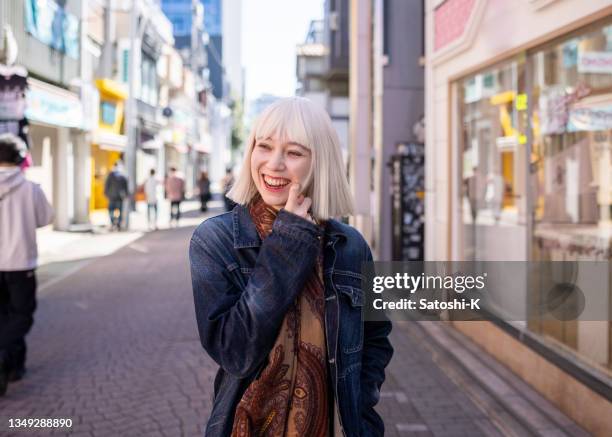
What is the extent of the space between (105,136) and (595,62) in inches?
762

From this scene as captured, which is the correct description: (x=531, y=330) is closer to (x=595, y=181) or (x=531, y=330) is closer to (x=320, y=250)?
(x=595, y=181)

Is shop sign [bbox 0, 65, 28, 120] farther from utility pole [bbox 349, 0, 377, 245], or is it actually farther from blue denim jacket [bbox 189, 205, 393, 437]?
blue denim jacket [bbox 189, 205, 393, 437]

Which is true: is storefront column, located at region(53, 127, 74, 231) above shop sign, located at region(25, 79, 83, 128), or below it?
below

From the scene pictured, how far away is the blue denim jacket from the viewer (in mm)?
1629

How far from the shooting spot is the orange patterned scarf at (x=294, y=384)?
1689mm

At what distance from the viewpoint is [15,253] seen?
195 inches

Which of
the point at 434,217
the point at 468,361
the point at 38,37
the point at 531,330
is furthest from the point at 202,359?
the point at 38,37

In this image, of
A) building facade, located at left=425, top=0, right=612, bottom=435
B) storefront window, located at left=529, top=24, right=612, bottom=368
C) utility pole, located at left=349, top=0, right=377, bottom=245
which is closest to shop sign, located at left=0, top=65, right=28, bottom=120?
utility pole, located at left=349, top=0, right=377, bottom=245

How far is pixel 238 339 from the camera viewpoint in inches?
64.2

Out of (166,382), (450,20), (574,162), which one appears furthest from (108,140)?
(574,162)

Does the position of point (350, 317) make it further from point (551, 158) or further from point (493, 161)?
point (493, 161)

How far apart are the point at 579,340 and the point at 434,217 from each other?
132 inches

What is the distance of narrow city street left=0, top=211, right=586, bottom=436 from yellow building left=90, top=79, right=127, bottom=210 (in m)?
15.1

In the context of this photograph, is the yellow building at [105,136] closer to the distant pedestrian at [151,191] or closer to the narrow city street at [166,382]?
the distant pedestrian at [151,191]
